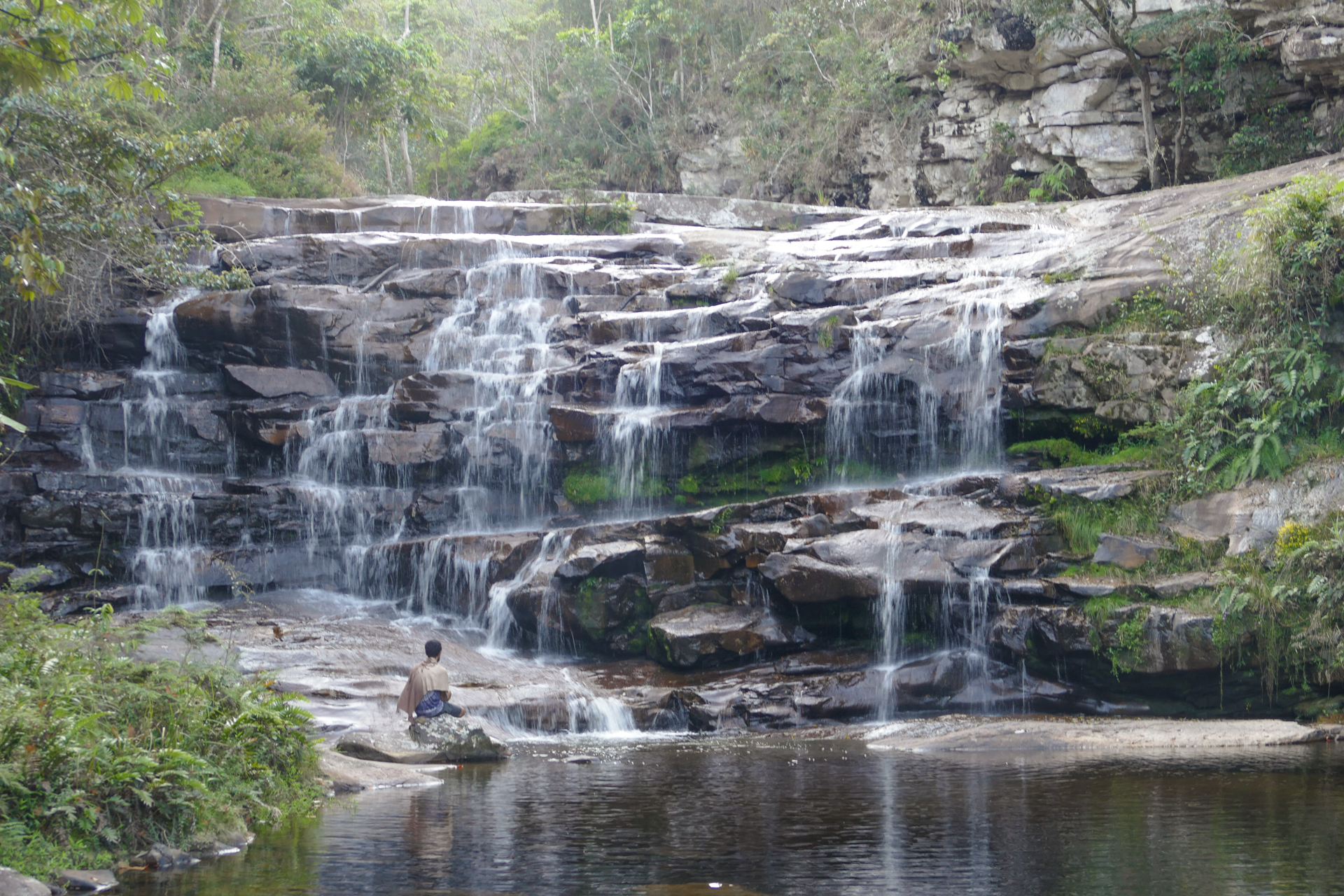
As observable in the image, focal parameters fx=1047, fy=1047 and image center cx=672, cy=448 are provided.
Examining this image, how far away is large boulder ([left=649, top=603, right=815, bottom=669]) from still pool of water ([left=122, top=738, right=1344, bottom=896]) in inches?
158

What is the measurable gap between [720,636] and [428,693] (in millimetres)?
4233

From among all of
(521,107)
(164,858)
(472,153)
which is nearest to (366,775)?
(164,858)

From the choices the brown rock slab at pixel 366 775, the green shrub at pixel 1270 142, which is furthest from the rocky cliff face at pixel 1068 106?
the brown rock slab at pixel 366 775

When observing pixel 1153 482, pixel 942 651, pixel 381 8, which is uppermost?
pixel 381 8

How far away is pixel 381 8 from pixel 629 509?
99.3ft

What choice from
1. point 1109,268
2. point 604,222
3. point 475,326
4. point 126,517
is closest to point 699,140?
point 604,222

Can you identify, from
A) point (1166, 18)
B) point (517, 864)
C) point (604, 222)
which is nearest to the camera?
point (517, 864)

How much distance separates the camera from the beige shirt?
35.2 ft

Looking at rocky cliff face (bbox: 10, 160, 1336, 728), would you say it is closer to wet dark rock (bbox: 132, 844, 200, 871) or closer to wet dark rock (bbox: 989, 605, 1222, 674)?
wet dark rock (bbox: 989, 605, 1222, 674)

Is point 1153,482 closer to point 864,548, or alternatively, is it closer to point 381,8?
point 864,548

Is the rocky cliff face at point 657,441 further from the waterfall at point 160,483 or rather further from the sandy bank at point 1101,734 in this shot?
the sandy bank at point 1101,734

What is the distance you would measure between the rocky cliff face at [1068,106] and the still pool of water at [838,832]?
17.3 metres

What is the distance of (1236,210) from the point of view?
53.7 feet

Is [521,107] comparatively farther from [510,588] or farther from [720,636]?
A: [720,636]
